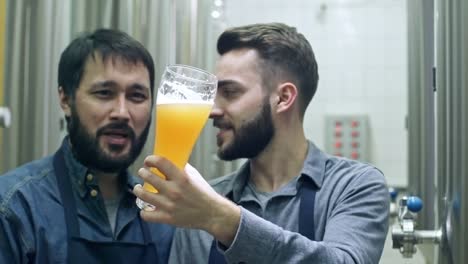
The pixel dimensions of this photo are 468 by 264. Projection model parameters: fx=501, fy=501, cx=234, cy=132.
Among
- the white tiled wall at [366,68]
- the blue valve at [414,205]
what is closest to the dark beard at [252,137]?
the blue valve at [414,205]

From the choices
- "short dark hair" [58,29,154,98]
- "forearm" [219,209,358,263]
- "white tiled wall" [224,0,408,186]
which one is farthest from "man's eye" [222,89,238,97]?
"white tiled wall" [224,0,408,186]

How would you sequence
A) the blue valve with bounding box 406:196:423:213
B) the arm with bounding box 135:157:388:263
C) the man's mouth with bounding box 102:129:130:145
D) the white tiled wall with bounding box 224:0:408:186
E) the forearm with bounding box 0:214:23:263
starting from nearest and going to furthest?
the arm with bounding box 135:157:388:263
the forearm with bounding box 0:214:23:263
the man's mouth with bounding box 102:129:130:145
the blue valve with bounding box 406:196:423:213
the white tiled wall with bounding box 224:0:408:186

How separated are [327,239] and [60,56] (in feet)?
2.98

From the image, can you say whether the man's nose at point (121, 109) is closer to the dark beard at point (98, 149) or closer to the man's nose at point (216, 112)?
the dark beard at point (98, 149)

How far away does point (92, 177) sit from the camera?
3.86ft

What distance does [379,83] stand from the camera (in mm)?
2961

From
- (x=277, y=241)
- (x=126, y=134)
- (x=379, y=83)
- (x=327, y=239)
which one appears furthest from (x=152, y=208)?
(x=379, y=83)

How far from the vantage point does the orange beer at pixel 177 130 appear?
73 centimetres

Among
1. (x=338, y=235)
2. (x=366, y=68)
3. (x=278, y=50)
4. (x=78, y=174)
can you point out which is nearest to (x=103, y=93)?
A: (x=78, y=174)

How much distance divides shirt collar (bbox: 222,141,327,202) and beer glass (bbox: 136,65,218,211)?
41cm

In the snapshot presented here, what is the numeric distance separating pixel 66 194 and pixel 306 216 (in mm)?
536

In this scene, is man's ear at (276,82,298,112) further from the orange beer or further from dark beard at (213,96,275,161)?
the orange beer

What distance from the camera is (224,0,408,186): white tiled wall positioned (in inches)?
116

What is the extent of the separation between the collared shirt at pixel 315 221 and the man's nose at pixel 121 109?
28 centimetres
